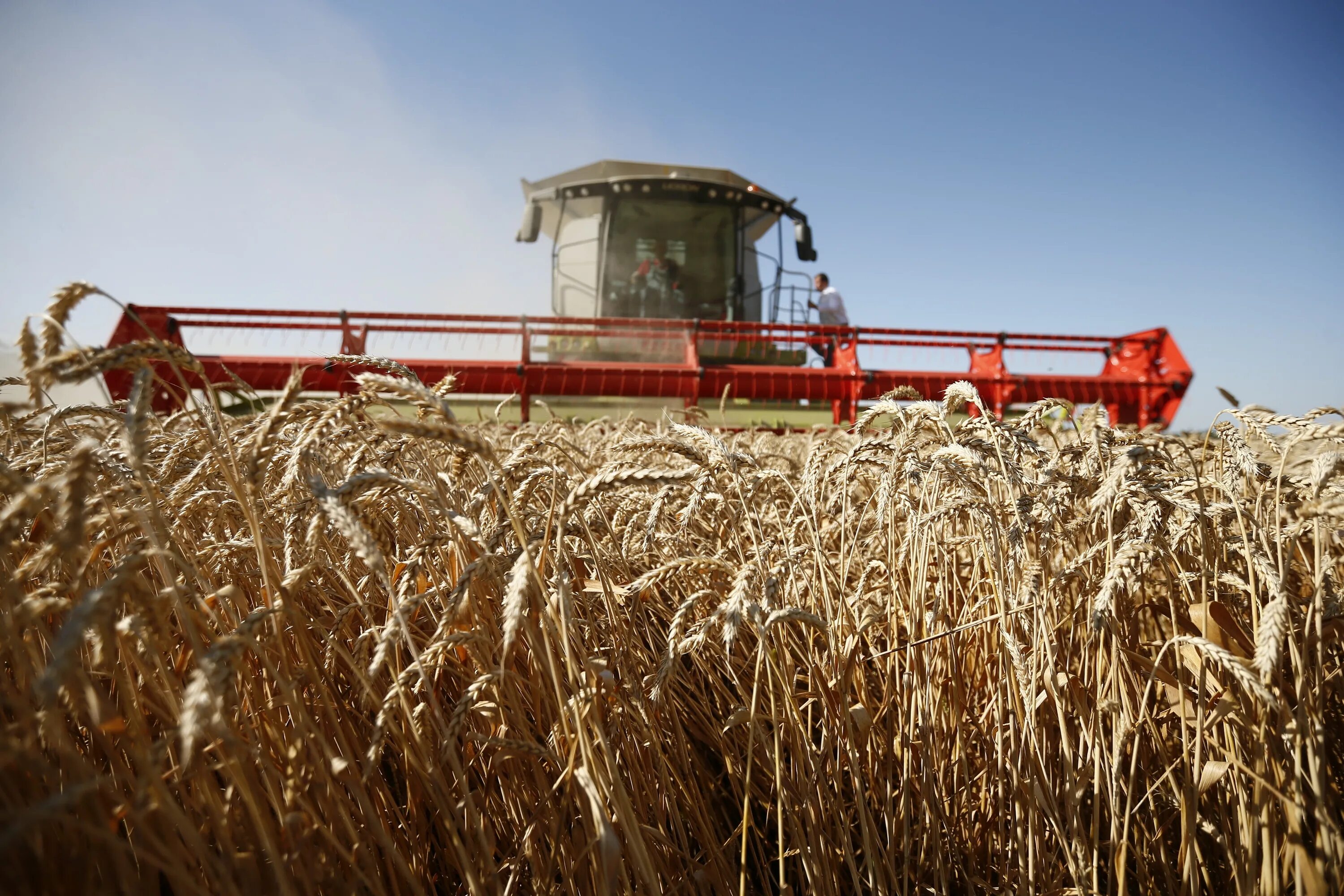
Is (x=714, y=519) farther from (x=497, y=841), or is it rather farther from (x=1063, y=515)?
(x=497, y=841)

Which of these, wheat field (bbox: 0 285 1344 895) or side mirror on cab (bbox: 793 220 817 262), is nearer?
Answer: wheat field (bbox: 0 285 1344 895)

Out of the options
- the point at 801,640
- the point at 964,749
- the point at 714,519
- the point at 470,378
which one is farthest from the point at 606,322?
the point at 964,749

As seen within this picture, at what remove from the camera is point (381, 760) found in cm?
128

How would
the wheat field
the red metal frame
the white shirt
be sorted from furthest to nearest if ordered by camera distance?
the white shirt, the red metal frame, the wheat field

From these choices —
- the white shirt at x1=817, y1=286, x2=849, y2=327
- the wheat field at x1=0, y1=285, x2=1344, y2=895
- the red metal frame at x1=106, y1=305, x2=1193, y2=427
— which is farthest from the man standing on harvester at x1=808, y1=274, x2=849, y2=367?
the wheat field at x1=0, y1=285, x2=1344, y2=895

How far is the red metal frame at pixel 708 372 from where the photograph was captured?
6.05 m

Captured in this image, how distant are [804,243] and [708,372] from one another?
10.0 ft

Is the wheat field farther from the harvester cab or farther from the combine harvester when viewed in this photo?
the harvester cab

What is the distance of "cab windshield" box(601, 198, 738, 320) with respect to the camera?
9305 mm

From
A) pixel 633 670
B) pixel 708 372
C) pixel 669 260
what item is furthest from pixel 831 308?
pixel 633 670

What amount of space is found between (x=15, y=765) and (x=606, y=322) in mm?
6152

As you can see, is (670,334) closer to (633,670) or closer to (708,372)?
(708,372)

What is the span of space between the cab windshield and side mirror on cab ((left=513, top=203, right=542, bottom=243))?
6.17ft

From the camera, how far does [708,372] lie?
6609 millimetres
